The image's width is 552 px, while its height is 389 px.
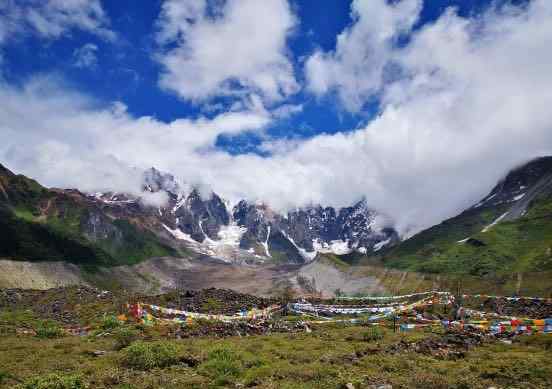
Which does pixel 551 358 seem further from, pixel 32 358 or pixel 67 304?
pixel 67 304

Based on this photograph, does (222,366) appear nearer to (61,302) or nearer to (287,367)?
(287,367)

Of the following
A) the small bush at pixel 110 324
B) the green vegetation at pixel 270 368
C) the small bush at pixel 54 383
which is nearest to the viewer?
the small bush at pixel 54 383

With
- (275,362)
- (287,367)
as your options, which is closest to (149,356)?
(275,362)

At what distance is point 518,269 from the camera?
163 metres

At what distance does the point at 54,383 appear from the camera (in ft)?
65.9

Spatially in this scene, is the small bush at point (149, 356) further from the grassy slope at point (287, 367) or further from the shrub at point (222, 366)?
the shrub at point (222, 366)

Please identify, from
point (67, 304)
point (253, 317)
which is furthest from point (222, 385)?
point (67, 304)

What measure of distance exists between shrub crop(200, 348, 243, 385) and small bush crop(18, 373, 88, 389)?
6.98 metres

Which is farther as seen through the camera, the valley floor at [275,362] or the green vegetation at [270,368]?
the valley floor at [275,362]

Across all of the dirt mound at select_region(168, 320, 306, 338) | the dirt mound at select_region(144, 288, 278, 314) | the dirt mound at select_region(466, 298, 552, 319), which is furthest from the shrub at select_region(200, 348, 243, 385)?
the dirt mound at select_region(466, 298, 552, 319)

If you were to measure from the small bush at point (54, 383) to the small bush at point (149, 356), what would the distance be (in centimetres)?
546

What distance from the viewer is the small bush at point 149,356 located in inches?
1041

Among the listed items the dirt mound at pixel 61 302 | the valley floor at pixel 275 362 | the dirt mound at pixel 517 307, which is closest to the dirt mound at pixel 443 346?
the valley floor at pixel 275 362

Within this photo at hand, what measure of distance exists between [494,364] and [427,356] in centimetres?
481
